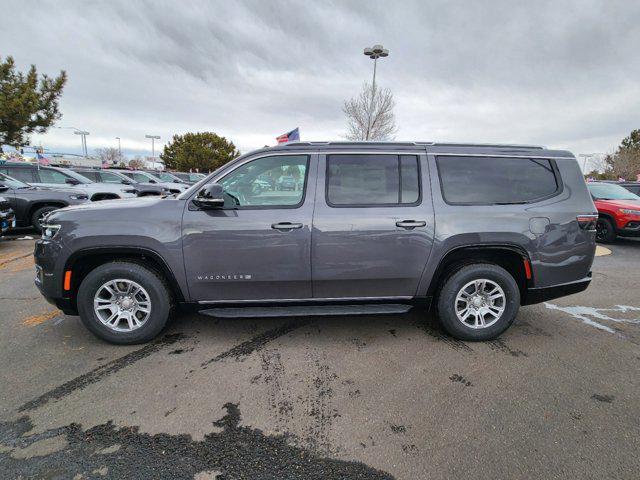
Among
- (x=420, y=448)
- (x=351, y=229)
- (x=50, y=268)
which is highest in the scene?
(x=351, y=229)

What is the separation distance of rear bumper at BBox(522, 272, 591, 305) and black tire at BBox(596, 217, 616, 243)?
7268mm

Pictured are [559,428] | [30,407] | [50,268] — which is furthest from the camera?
[50,268]

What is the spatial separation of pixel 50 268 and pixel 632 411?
4.75 m

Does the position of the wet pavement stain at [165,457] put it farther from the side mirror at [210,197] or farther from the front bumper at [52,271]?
the side mirror at [210,197]

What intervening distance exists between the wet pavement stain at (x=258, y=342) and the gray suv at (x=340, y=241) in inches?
13.9

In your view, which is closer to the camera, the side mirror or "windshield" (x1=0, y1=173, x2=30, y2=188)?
the side mirror

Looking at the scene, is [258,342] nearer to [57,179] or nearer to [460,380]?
[460,380]

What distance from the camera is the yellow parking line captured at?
3877 mm

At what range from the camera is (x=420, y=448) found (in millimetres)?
2146

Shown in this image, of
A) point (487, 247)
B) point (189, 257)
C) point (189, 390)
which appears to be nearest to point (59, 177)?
point (189, 257)

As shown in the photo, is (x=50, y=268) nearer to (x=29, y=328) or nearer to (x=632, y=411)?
(x=29, y=328)

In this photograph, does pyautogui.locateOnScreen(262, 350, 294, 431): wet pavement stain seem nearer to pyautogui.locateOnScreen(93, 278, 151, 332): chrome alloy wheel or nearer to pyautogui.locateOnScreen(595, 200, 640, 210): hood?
pyautogui.locateOnScreen(93, 278, 151, 332): chrome alloy wheel

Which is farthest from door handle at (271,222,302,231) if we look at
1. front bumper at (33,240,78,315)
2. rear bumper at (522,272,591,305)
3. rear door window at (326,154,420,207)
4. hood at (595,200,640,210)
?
hood at (595,200,640,210)

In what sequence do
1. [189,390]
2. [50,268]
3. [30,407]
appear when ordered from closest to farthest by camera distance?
[30,407], [189,390], [50,268]
